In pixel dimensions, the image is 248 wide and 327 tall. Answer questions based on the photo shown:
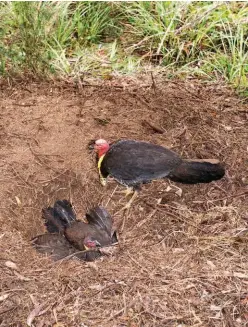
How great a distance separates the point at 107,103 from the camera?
4.88 metres

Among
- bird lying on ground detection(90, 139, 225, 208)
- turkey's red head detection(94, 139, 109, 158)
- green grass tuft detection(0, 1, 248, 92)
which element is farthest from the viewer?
A: green grass tuft detection(0, 1, 248, 92)

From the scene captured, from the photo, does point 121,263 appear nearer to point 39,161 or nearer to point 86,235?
point 86,235

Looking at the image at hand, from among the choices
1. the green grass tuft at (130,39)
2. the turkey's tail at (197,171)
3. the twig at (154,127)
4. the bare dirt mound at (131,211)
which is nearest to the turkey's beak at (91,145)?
the bare dirt mound at (131,211)

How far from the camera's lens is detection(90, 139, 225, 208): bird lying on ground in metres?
3.97

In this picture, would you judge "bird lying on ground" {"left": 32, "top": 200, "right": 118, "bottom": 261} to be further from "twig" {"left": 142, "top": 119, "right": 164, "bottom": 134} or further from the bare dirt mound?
"twig" {"left": 142, "top": 119, "right": 164, "bottom": 134}

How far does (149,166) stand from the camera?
3957mm

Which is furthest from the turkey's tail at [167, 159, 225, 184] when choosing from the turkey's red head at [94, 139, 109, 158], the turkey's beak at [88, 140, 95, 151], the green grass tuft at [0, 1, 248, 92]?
the green grass tuft at [0, 1, 248, 92]

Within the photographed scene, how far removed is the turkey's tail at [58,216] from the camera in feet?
12.7

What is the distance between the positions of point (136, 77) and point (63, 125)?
104 centimetres

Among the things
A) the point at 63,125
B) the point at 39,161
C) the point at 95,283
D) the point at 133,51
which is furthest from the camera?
the point at 133,51

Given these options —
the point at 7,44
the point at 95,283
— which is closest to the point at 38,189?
the point at 95,283

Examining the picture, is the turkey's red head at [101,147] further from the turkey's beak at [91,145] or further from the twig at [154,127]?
the twig at [154,127]

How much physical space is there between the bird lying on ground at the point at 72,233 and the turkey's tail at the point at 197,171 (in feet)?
1.99

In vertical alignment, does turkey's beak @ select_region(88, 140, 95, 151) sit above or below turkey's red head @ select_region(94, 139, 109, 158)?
below
